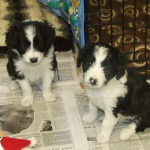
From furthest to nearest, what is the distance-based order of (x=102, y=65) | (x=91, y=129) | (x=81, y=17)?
1. (x=81, y=17)
2. (x=91, y=129)
3. (x=102, y=65)

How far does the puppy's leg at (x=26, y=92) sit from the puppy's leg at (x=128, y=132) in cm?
83

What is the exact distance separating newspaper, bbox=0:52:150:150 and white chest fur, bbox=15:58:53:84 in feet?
0.76

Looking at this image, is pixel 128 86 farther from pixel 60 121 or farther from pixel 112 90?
pixel 60 121

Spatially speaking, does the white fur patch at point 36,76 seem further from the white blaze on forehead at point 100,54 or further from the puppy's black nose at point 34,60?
the white blaze on forehead at point 100,54

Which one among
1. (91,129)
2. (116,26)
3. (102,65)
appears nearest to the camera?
(102,65)

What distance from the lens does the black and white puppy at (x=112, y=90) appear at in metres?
1.96

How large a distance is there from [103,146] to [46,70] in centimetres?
79

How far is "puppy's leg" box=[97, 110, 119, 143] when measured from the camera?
2.20 m

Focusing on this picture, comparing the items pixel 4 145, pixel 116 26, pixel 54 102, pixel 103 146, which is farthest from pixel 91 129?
pixel 116 26

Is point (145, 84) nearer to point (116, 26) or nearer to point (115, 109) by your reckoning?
point (115, 109)

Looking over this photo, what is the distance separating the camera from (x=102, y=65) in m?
1.95

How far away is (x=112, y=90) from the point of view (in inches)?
83.7

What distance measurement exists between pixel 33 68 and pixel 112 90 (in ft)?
2.53

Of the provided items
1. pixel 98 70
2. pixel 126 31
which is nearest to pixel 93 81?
pixel 98 70
